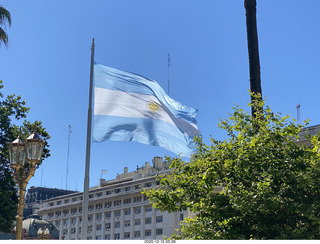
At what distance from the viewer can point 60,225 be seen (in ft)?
494

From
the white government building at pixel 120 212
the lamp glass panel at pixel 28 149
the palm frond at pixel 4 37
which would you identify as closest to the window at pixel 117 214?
the white government building at pixel 120 212

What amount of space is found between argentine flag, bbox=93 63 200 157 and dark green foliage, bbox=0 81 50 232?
14.4 m

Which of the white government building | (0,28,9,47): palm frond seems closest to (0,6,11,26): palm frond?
(0,28,9,47): palm frond

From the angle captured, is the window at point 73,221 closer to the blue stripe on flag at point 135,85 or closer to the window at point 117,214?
the window at point 117,214

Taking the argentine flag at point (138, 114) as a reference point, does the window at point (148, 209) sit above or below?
above

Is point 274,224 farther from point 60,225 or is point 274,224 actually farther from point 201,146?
point 60,225

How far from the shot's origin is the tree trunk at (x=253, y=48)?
66.4 feet

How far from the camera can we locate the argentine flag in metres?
19.2

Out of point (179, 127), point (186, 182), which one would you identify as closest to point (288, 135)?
point (186, 182)

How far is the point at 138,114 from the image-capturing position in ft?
65.3

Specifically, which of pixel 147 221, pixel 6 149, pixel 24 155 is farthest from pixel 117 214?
pixel 24 155

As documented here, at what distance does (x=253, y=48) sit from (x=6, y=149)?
771 inches

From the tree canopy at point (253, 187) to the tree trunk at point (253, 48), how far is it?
2.83 meters

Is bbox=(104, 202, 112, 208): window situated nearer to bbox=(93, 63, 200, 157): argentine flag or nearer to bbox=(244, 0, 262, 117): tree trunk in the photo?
bbox=(93, 63, 200, 157): argentine flag
